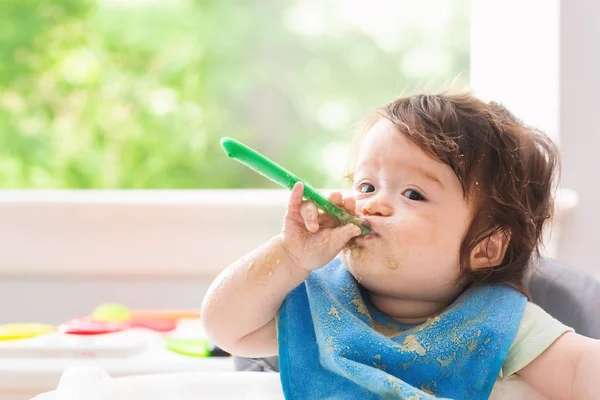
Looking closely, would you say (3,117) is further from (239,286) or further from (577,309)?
(577,309)

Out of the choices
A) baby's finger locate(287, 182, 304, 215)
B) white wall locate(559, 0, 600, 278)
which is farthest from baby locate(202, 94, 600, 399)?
white wall locate(559, 0, 600, 278)

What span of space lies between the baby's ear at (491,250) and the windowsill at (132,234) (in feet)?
1.99

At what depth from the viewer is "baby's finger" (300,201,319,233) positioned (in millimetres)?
737

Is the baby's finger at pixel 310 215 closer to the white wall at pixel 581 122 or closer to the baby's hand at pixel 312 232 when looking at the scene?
the baby's hand at pixel 312 232

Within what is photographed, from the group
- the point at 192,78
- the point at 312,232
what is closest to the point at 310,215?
the point at 312,232

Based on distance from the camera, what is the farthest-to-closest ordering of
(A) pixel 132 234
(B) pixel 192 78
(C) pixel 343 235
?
(B) pixel 192 78, (A) pixel 132 234, (C) pixel 343 235

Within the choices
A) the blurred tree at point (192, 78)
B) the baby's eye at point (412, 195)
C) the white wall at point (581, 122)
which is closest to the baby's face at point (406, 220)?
the baby's eye at point (412, 195)

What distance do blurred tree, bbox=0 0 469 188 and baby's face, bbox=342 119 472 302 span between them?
102cm

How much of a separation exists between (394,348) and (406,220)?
123 millimetres

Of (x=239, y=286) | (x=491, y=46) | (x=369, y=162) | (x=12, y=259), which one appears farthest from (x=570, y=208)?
(x=12, y=259)

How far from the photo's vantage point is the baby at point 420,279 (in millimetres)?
742

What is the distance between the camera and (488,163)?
0.79 meters

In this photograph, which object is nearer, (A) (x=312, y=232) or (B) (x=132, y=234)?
(A) (x=312, y=232)

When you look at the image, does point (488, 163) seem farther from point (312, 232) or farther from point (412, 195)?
point (312, 232)
